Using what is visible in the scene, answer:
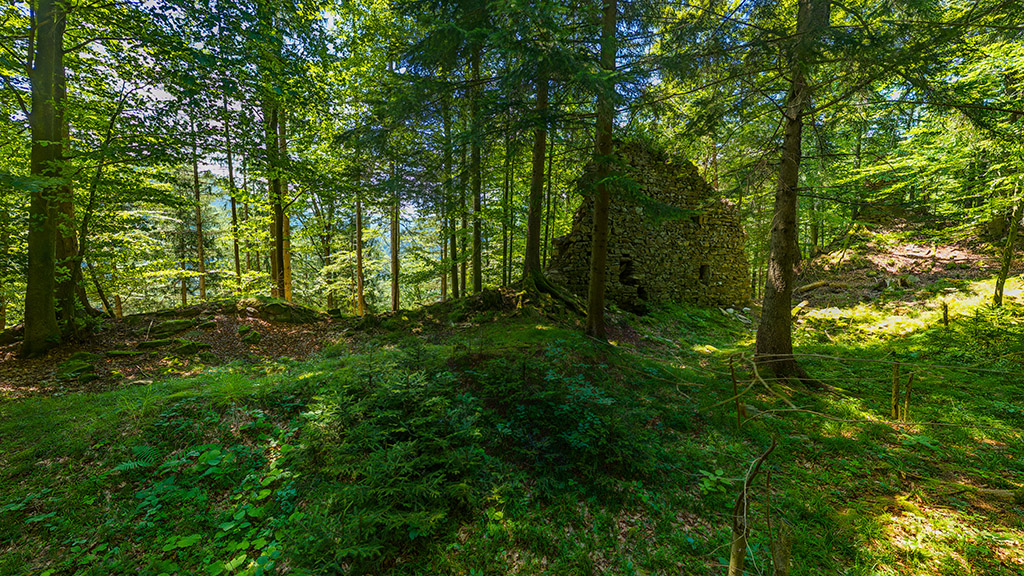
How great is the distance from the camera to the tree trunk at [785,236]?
481 cm

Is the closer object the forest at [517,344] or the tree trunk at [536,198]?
the forest at [517,344]

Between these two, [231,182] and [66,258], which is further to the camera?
[231,182]

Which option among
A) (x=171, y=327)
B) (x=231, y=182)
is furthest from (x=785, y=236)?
(x=231, y=182)

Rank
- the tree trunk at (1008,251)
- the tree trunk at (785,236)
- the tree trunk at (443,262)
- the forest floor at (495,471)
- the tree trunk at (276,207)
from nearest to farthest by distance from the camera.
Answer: the forest floor at (495,471) < the tree trunk at (785,236) < the tree trunk at (1008,251) < the tree trunk at (276,207) < the tree trunk at (443,262)

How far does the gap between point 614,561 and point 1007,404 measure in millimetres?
5777

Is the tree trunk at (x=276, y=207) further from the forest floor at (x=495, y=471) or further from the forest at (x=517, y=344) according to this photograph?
the forest floor at (x=495, y=471)

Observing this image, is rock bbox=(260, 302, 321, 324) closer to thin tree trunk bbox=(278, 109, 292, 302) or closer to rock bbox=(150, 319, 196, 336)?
rock bbox=(150, 319, 196, 336)

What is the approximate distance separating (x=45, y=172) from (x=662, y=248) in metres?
13.7

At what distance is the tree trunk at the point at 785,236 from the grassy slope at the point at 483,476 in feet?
2.64

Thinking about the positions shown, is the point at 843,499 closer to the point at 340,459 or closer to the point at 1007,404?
the point at 1007,404

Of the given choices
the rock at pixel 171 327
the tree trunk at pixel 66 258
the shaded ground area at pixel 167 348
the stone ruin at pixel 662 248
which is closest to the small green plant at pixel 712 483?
the stone ruin at pixel 662 248

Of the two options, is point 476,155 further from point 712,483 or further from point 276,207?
point 712,483

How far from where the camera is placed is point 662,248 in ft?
37.4

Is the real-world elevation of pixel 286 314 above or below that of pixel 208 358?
above
